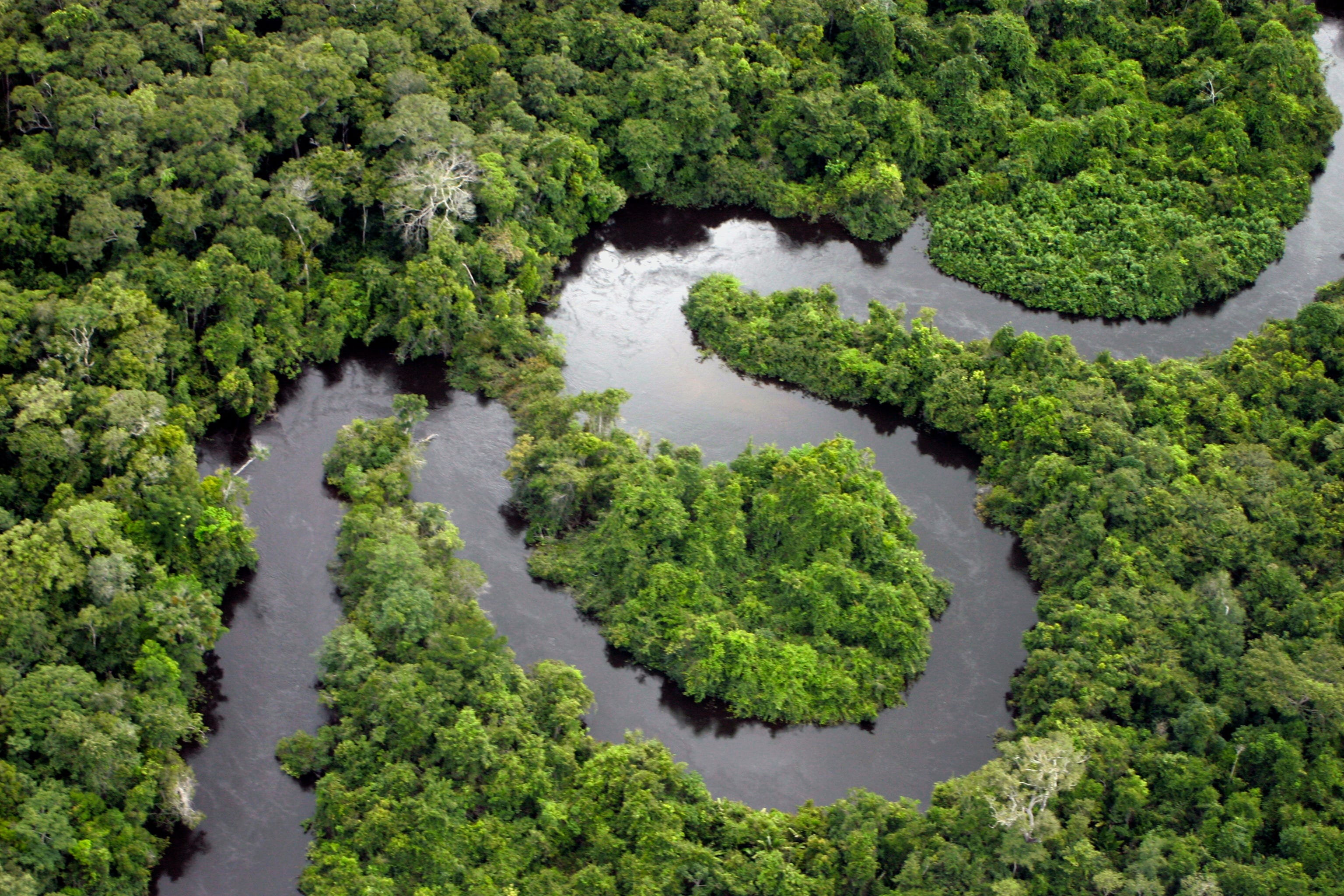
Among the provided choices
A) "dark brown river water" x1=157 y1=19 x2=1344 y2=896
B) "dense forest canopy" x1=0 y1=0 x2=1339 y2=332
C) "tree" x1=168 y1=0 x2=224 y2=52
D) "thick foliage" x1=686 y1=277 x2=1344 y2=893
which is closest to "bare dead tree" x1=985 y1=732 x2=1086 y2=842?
"thick foliage" x1=686 y1=277 x2=1344 y2=893

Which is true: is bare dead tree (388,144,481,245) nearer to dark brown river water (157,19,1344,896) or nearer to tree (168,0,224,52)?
dark brown river water (157,19,1344,896)

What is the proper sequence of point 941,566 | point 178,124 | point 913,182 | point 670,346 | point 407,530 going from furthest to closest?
point 913,182, point 670,346, point 178,124, point 941,566, point 407,530

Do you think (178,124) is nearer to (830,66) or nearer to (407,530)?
(407,530)

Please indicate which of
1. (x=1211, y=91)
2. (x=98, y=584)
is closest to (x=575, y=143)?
(x=98, y=584)

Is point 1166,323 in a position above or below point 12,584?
above

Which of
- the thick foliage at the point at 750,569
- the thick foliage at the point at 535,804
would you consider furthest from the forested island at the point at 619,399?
the thick foliage at the point at 750,569

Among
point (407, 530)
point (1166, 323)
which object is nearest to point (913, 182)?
point (1166, 323)
